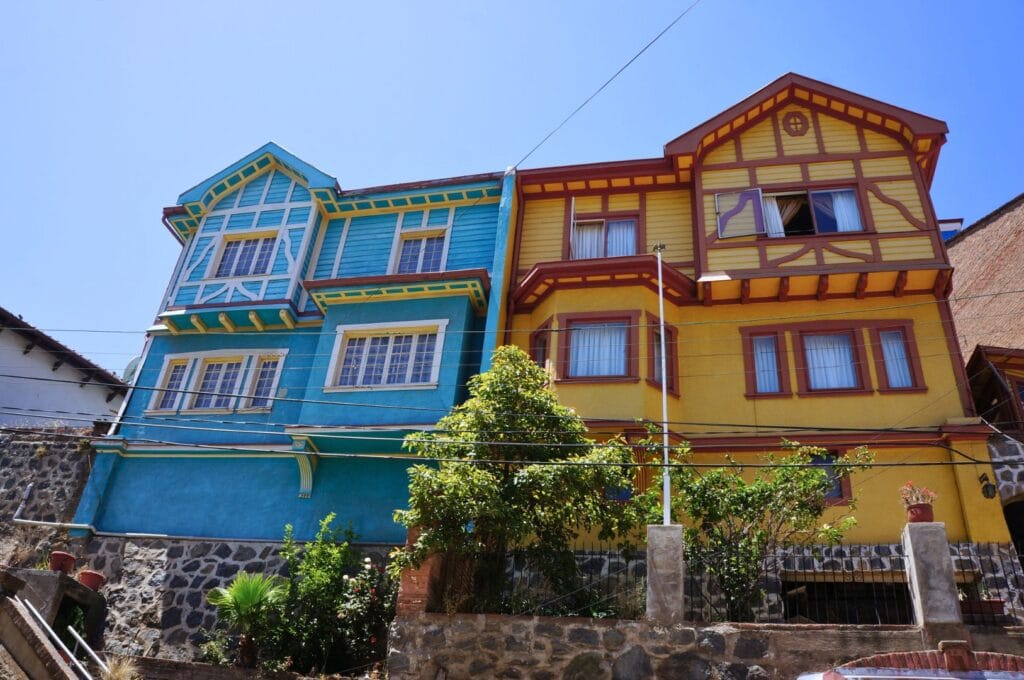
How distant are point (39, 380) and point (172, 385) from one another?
5937mm

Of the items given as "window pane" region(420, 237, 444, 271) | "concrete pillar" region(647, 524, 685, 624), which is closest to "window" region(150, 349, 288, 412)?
"window pane" region(420, 237, 444, 271)

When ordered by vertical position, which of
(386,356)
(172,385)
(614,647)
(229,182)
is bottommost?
(614,647)

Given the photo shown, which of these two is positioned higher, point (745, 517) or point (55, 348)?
point (55, 348)

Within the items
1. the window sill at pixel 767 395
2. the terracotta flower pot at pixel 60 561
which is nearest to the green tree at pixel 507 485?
the window sill at pixel 767 395

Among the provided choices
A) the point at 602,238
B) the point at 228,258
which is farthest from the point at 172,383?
the point at 602,238

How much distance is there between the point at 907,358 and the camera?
1681 cm

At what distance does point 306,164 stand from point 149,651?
13237 millimetres

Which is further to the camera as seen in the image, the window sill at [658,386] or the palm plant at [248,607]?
the window sill at [658,386]

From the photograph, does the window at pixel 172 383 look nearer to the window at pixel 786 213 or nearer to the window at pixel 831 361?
the window at pixel 786 213

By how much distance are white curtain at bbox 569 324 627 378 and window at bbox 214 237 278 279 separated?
29.8 ft

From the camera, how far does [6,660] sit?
39.8 feet

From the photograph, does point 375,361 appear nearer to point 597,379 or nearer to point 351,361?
point 351,361

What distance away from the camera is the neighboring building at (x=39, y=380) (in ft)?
80.7

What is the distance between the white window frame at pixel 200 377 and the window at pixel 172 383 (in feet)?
0.08
